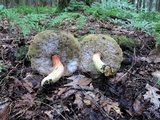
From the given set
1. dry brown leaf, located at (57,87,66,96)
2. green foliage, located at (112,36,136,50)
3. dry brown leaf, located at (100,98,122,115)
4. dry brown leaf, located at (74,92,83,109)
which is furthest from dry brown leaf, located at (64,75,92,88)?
green foliage, located at (112,36,136,50)

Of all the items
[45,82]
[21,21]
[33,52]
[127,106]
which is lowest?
[127,106]

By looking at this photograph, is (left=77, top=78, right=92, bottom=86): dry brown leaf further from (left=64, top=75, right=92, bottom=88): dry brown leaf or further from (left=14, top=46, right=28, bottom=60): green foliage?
(left=14, top=46, right=28, bottom=60): green foliage

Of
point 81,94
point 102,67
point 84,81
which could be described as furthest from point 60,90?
point 102,67

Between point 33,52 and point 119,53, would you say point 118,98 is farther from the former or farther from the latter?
point 33,52

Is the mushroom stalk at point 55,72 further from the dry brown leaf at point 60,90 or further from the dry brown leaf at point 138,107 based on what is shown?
the dry brown leaf at point 138,107

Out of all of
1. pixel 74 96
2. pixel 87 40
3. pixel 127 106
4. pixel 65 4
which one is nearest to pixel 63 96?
pixel 74 96

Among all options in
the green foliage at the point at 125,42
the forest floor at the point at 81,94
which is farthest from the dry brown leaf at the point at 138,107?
the green foliage at the point at 125,42

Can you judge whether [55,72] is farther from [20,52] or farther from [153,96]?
[153,96]

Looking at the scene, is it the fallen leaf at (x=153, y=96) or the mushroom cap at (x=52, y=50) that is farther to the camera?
the mushroom cap at (x=52, y=50)
